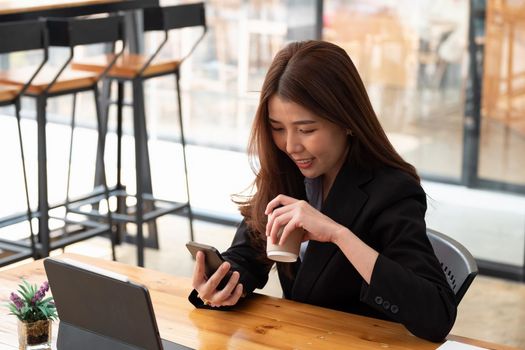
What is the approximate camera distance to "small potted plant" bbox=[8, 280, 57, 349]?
5.84 feet

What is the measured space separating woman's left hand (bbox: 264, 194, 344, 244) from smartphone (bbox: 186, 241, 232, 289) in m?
0.17

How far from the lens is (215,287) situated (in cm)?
203

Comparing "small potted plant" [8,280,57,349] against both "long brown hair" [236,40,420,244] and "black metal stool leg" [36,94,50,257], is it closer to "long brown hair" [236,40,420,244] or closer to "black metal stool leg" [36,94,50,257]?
"long brown hair" [236,40,420,244]

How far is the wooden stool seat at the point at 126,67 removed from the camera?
442 centimetres

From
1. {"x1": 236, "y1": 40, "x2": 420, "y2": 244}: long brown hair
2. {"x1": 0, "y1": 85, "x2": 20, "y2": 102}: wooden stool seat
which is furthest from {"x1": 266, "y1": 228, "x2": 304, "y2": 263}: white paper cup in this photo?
{"x1": 0, "y1": 85, "x2": 20, "y2": 102}: wooden stool seat

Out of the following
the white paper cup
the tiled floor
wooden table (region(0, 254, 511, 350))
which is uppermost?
the white paper cup

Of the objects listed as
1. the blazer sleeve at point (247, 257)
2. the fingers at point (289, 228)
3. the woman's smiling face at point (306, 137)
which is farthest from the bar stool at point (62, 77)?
the fingers at point (289, 228)

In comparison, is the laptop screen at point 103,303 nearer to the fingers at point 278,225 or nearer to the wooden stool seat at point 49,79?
the fingers at point 278,225

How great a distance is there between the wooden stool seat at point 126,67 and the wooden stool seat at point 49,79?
14 centimetres

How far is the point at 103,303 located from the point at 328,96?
66cm

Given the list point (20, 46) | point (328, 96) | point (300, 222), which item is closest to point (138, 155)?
point (20, 46)

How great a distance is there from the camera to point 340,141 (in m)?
2.08

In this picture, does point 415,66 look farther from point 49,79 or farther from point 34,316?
point 34,316

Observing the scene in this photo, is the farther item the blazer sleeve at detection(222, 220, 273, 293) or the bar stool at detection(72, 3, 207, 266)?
the bar stool at detection(72, 3, 207, 266)
